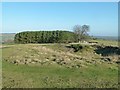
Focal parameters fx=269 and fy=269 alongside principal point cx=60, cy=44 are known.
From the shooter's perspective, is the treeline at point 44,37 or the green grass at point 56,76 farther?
the treeline at point 44,37

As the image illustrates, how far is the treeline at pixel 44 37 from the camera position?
6475 cm

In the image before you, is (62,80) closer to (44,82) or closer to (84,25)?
(44,82)

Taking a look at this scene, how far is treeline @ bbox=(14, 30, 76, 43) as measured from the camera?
64.8m

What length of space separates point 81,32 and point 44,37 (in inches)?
474

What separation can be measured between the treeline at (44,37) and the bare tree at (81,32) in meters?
3.91

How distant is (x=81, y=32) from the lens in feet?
240

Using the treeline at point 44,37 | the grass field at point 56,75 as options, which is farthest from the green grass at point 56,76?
the treeline at point 44,37

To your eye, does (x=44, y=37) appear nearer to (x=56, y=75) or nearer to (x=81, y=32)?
(x=81, y=32)

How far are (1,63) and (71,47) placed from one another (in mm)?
21742

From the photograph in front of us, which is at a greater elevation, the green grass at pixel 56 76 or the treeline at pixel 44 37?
the treeline at pixel 44 37

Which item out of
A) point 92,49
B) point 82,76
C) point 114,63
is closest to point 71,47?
point 92,49

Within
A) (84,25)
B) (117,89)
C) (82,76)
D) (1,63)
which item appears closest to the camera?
(117,89)

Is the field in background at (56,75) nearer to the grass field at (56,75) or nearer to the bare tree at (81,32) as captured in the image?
the grass field at (56,75)

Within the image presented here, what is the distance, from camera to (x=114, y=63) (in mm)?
27156
